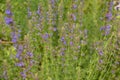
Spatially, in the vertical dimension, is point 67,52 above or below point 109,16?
below

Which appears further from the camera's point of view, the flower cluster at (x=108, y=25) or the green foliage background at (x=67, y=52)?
the flower cluster at (x=108, y=25)

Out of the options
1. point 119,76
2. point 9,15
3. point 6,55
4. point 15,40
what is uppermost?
point 9,15

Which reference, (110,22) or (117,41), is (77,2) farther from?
(117,41)

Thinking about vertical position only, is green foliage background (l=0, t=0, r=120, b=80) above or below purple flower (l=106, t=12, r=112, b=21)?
below

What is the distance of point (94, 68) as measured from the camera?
270 centimetres

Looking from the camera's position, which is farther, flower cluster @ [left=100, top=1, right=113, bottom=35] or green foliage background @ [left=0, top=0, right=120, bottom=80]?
flower cluster @ [left=100, top=1, right=113, bottom=35]

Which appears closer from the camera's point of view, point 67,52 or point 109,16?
point 67,52

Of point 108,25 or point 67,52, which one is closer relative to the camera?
point 67,52

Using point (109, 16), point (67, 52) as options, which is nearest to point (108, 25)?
point (109, 16)

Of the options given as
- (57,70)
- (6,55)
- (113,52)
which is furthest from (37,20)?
(113,52)

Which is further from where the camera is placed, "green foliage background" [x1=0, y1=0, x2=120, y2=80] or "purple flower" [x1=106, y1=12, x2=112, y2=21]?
"purple flower" [x1=106, y1=12, x2=112, y2=21]

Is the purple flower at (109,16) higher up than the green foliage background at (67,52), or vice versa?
the purple flower at (109,16)

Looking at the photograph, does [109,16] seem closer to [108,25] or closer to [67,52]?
[108,25]

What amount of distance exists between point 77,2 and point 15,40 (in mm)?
965
